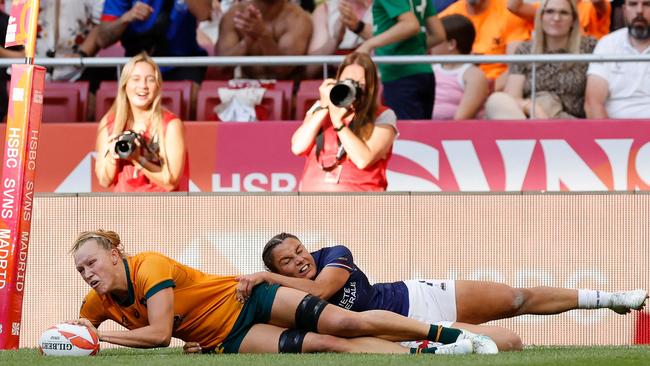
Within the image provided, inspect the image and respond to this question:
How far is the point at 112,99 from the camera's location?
12359mm

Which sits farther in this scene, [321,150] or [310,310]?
[321,150]

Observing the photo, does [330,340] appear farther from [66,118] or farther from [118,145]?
[66,118]

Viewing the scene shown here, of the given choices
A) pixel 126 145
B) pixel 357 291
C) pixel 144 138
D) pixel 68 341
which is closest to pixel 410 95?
pixel 144 138

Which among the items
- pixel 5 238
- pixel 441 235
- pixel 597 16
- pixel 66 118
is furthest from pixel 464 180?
pixel 5 238

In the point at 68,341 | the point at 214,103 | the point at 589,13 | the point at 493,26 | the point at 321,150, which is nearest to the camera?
the point at 68,341

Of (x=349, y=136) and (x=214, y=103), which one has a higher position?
(x=214, y=103)

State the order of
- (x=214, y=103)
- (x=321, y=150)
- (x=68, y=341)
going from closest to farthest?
(x=68, y=341) < (x=321, y=150) < (x=214, y=103)

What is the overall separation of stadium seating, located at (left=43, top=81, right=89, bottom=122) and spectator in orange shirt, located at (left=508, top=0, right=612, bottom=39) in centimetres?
374

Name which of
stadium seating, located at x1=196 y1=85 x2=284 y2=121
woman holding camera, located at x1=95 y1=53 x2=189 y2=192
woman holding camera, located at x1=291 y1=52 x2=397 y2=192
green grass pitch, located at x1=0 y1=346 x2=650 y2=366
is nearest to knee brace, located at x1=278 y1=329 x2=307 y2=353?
green grass pitch, located at x1=0 y1=346 x2=650 y2=366

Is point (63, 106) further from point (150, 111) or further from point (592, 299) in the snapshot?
point (592, 299)

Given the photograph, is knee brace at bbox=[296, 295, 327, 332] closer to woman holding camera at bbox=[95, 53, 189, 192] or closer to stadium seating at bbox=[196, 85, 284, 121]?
woman holding camera at bbox=[95, 53, 189, 192]

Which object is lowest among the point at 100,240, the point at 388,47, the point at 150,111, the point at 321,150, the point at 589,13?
the point at 100,240

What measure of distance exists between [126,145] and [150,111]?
1.74ft

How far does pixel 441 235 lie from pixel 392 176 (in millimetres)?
1565
